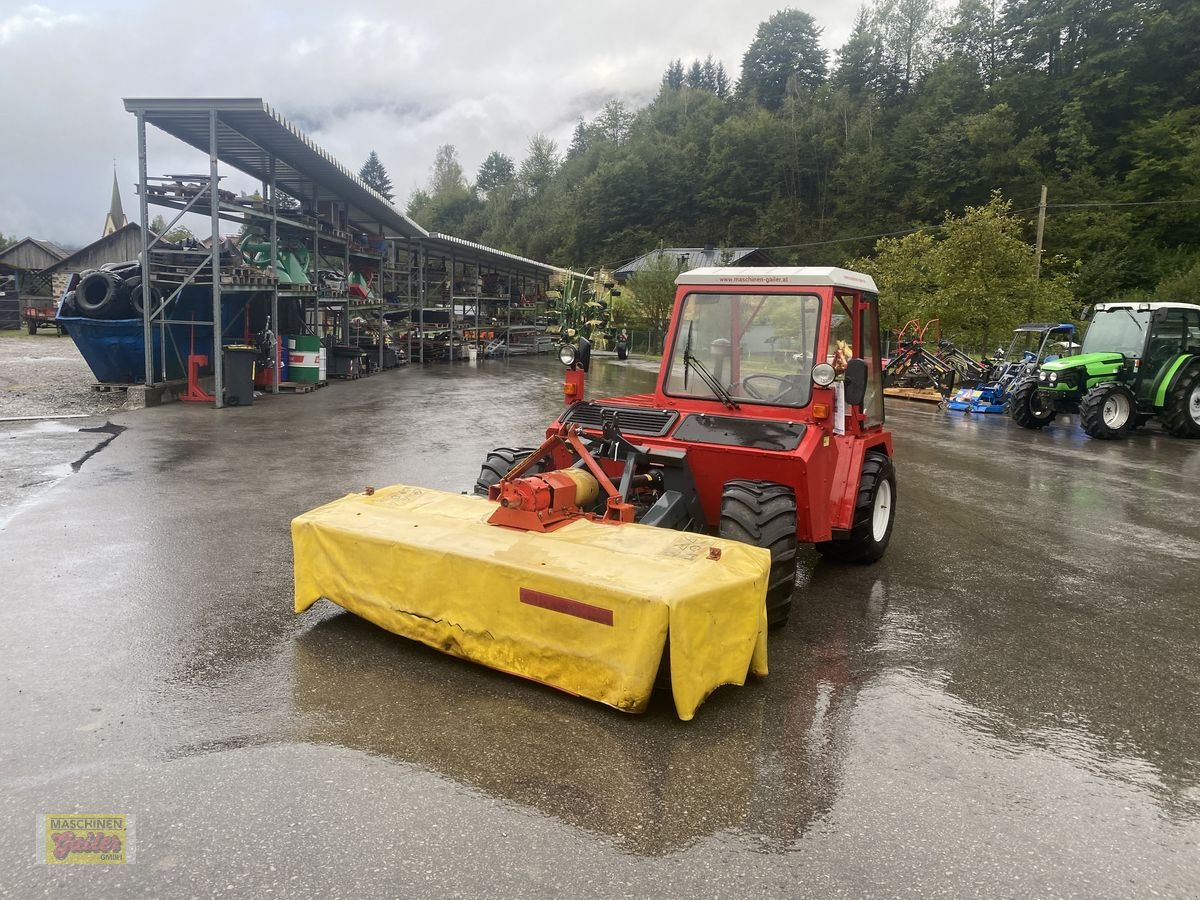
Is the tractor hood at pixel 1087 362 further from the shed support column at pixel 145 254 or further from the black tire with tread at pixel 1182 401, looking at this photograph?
the shed support column at pixel 145 254

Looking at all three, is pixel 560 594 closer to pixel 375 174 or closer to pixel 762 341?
pixel 762 341

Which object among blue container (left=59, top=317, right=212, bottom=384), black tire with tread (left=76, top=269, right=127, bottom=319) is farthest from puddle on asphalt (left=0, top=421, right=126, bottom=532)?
black tire with tread (left=76, top=269, right=127, bottom=319)

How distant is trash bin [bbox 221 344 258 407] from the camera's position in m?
15.1

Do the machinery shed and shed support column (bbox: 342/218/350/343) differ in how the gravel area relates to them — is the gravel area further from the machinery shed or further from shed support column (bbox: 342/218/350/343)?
shed support column (bbox: 342/218/350/343)

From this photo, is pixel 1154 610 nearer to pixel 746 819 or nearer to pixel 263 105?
pixel 746 819

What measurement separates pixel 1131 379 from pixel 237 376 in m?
16.1

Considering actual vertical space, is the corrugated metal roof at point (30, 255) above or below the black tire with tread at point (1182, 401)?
above

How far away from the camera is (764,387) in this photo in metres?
5.73

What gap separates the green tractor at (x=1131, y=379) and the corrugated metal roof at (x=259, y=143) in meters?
14.4

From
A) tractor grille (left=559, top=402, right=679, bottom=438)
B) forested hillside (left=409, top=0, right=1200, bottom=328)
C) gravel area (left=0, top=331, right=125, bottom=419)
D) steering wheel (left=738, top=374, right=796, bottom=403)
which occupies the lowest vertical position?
gravel area (left=0, top=331, right=125, bottom=419)

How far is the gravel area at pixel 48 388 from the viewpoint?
13516 mm

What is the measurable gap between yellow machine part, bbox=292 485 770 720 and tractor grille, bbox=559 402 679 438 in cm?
114

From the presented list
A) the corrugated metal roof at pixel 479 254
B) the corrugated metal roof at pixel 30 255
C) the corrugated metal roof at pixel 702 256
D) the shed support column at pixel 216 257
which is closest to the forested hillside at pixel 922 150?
the corrugated metal roof at pixel 702 256

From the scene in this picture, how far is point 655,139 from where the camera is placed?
89.0m
